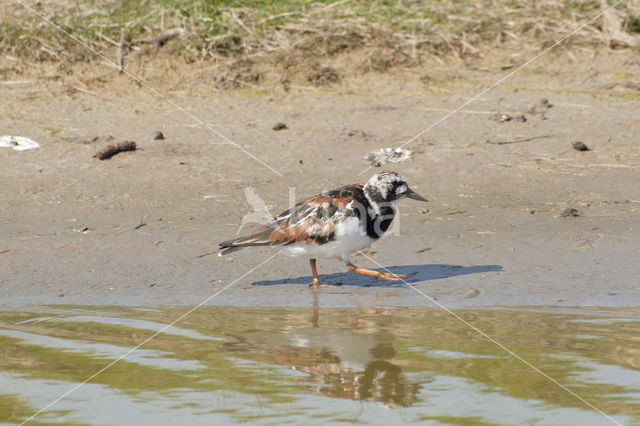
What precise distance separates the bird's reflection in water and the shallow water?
→ 0.01 m

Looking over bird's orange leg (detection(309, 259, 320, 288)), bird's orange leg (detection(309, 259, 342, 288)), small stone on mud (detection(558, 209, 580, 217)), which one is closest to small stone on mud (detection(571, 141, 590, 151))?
small stone on mud (detection(558, 209, 580, 217))

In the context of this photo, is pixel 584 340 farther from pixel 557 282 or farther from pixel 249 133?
pixel 249 133

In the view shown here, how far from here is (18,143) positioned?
10703mm

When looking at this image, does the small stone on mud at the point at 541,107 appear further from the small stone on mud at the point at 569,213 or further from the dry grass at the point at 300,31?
the small stone on mud at the point at 569,213

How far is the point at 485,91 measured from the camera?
39.3 ft

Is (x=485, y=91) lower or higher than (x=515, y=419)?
higher

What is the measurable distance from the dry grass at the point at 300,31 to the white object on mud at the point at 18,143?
2.22 metres

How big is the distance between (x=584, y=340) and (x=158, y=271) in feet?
12.5

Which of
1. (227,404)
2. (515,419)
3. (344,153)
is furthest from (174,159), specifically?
(515,419)

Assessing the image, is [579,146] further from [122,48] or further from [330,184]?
[122,48]

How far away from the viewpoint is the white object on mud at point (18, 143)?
10.6m

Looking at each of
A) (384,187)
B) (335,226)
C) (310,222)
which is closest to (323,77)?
(384,187)

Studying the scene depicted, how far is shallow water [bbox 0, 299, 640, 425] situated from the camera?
16.2ft

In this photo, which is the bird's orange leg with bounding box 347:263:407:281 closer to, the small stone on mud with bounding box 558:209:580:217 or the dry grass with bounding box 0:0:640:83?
the small stone on mud with bounding box 558:209:580:217
